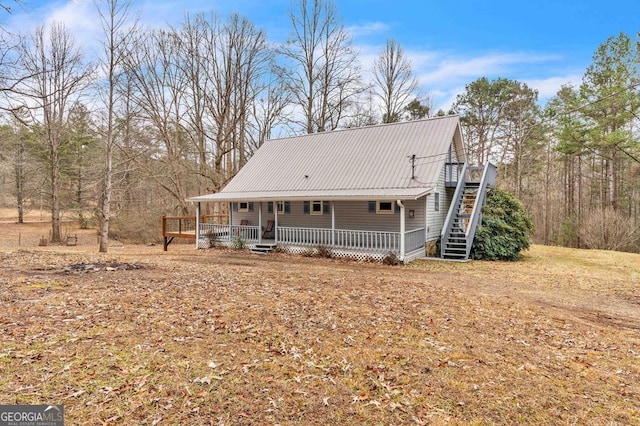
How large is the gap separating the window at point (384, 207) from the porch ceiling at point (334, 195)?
81cm

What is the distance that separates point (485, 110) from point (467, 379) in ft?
102

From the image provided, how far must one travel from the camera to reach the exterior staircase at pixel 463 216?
575 inches

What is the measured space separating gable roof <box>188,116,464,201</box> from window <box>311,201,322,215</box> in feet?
2.63

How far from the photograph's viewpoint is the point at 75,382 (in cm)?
353

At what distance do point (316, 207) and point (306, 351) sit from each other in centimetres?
1288

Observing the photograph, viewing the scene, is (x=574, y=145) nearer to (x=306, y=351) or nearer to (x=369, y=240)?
(x=369, y=240)

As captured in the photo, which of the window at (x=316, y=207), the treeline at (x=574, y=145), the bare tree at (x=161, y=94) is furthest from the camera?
the bare tree at (x=161, y=94)

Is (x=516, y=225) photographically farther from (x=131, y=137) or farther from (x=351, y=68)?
(x=131, y=137)

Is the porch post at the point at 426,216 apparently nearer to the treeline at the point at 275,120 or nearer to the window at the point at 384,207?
the window at the point at 384,207

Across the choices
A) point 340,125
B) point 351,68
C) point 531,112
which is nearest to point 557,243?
point 531,112

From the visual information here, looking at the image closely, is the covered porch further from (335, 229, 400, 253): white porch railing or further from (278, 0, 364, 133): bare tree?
(278, 0, 364, 133): bare tree

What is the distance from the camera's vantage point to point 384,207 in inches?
616

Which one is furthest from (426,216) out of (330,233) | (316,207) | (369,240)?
(316,207)

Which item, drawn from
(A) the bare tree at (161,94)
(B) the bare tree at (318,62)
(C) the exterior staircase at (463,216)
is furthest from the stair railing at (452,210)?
(A) the bare tree at (161,94)
